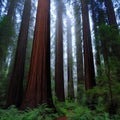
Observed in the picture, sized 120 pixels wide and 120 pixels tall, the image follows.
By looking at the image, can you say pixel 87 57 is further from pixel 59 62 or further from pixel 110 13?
pixel 59 62

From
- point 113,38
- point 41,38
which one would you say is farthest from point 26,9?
point 113,38

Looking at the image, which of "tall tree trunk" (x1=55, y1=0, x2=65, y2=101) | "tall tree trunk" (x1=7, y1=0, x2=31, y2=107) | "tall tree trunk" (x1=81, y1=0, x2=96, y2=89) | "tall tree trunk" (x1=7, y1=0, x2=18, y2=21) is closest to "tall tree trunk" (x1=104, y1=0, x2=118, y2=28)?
"tall tree trunk" (x1=81, y1=0, x2=96, y2=89)

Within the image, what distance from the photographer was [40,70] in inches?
272

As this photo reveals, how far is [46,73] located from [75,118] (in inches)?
98.2

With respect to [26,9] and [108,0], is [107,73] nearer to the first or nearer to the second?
[108,0]

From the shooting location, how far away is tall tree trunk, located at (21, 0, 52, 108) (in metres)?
6.57

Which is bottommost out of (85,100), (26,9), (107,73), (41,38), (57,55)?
(85,100)

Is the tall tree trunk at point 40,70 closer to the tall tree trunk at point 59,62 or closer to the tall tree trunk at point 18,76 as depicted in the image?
the tall tree trunk at point 18,76

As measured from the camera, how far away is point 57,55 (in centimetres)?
1312

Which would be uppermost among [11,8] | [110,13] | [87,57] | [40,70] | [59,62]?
[11,8]

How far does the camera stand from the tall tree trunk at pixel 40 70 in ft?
21.6

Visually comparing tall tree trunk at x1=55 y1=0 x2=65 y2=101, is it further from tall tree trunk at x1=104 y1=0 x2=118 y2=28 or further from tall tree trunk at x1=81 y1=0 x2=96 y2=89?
tall tree trunk at x1=104 y1=0 x2=118 y2=28

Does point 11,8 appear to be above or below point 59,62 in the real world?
above

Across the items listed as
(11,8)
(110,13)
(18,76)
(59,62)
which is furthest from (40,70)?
→ (11,8)
